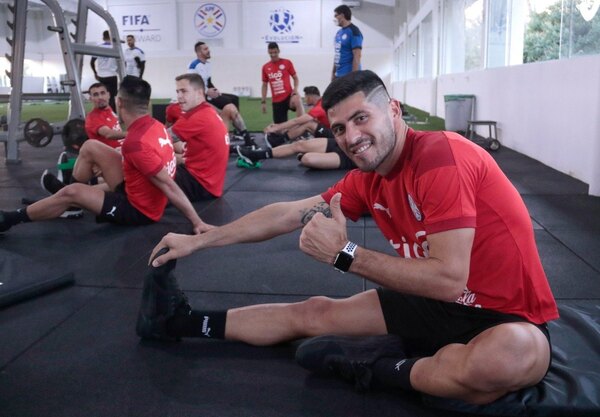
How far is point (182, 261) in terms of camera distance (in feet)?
10.5

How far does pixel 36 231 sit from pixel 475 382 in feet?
10.8

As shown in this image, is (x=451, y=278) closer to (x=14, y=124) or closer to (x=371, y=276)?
(x=371, y=276)

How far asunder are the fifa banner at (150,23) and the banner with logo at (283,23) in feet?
9.79

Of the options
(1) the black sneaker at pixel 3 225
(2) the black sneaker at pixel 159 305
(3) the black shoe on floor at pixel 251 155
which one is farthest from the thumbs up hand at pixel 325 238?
(3) the black shoe on floor at pixel 251 155

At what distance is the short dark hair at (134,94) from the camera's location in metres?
3.60

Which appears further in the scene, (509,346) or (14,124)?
(14,124)

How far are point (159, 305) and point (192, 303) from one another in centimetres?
48

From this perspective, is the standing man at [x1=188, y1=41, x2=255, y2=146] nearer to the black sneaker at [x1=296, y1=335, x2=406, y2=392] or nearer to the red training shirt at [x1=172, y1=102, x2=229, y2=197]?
the red training shirt at [x1=172, y1=102, x2=229, y2=197]

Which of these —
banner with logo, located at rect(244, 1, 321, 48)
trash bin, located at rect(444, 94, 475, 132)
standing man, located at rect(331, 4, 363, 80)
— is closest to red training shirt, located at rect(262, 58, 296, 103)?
standing man, located at rect(331, 4, 363, 80)

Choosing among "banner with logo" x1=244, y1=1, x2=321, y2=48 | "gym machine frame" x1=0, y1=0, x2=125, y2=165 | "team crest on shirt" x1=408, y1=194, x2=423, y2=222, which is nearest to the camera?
"team crest on shirt" x1=408, y1=194, x2=423, y2=222

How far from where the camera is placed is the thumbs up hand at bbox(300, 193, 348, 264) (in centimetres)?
157

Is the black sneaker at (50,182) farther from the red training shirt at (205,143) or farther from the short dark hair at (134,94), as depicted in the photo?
the short dark hair at (134,94)

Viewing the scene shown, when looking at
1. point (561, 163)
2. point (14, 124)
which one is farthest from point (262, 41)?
point (561, 163)

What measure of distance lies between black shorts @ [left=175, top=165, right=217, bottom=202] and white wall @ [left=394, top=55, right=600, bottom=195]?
327cm
